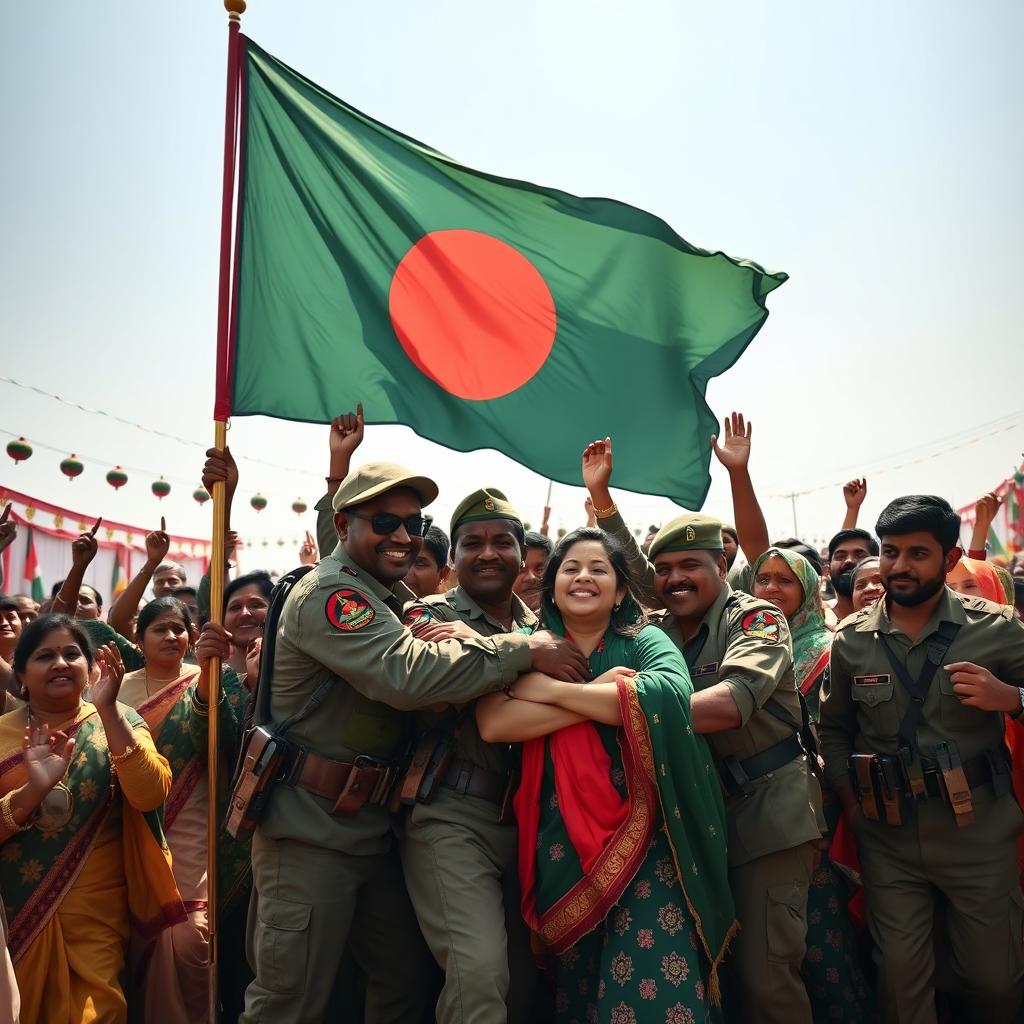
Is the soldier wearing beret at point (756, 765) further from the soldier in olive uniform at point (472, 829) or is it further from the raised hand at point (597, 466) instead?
the raised hand at point (597, 466)

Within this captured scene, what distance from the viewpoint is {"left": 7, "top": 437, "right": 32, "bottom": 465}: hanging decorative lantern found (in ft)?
41.5

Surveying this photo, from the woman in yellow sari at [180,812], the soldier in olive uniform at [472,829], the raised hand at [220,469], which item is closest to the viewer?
the soldier in olive uniform at [472,829]

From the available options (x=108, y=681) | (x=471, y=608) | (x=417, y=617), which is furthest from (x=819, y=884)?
(x=108, y=681)

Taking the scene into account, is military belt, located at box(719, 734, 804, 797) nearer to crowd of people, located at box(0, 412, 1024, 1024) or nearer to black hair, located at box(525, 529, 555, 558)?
crowd of people, located at box(0, 412, 1024, 1024)

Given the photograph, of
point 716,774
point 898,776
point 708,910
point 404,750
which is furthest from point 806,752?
point 404,750

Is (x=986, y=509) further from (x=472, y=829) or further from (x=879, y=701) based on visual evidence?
(x=472, y=829)

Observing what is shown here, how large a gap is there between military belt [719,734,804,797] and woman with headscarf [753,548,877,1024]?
735 mm

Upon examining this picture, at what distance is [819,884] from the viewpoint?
176 inches

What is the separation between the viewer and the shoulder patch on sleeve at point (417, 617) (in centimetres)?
396

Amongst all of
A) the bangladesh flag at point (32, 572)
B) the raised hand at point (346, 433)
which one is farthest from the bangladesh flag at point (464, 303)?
the bangladesh flag at point (32, 572)

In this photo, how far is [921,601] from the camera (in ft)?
14.0

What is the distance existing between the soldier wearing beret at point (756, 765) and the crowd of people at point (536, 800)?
0.01 meters

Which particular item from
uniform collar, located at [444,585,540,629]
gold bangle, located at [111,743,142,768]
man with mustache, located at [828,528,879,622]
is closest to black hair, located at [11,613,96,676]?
gold bangle, located at [111,743,142,768]

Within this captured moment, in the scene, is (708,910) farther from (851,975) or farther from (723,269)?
(723,269)
